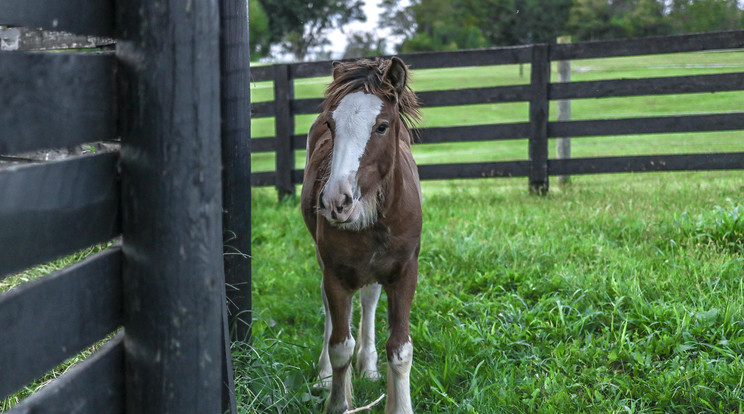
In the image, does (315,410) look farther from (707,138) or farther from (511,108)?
(511,108)

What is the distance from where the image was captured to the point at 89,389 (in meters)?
1.54

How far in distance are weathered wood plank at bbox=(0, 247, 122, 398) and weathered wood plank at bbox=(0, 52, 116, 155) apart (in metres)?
0.29

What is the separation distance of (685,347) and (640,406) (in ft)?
1.74

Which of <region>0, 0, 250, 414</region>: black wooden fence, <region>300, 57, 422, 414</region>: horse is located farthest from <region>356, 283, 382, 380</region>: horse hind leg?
<region>0, 0, 250, 414</region>: black wooden fence

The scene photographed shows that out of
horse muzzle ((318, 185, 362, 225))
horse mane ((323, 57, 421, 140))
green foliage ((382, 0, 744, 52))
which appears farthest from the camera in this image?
green foliage ((382, 0, 744, 52))

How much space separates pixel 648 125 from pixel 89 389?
26.1ft

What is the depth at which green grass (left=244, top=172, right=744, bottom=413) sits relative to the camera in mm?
3211

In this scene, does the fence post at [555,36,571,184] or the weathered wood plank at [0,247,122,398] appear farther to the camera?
the fence post at [555,36,571,184]

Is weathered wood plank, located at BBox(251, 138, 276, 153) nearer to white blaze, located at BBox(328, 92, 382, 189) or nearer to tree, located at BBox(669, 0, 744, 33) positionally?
white blaze, located at BBox(328, 92, 382, 189)

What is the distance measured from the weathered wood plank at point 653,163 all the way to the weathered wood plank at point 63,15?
24.5ft

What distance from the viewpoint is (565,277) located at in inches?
175

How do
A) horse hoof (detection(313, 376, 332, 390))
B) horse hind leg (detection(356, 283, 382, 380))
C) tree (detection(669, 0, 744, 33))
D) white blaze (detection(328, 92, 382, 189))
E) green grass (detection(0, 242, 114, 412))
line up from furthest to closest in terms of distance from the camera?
tree (detection(669, 0, 744, 33)) < horse hind leg (detection(356, 283, 382, 380)) < horse hoof (detection(313, 376, 332, 390)) < white blaze (detection(328, 92, 382, 189)) < green grass (detection(0, 242, 114, 412))

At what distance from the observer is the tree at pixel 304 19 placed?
50.9 metres

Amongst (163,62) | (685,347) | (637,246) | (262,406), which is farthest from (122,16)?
(637,246)
